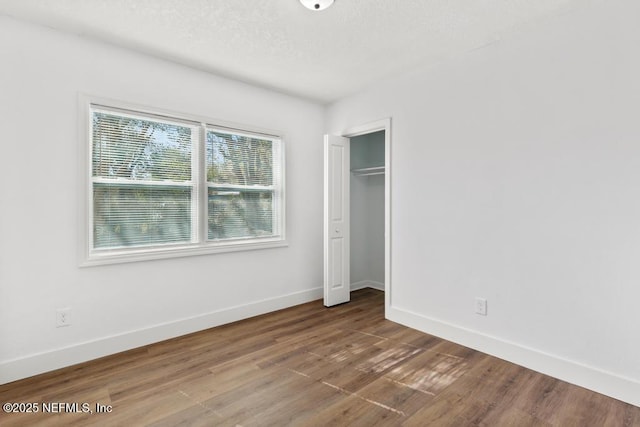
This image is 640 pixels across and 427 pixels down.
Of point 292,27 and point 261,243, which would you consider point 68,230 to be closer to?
point 261,243

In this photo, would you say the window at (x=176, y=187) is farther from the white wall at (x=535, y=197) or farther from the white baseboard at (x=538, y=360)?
the white baseboard at (x=538, y=360)

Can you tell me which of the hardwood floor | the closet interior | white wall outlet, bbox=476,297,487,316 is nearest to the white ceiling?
the closet interior

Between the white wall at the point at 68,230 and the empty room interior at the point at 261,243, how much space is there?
14 millimetres

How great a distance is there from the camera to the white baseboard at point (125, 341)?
94.7 inches

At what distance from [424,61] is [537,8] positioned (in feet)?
3.24

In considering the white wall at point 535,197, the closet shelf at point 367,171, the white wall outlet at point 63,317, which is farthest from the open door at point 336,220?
the white wall outlet at point 63,317

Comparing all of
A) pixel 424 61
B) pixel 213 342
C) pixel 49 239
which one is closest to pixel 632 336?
pixel 424 61

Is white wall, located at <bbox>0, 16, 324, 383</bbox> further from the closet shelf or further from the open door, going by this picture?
the closet shelf

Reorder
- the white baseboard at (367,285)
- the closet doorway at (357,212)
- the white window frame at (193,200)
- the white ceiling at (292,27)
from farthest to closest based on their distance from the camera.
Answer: the white baseboard at (367,285)
the closet doorway at (357,212)
the white window frame at (193,200)
the white ceiling at (292,27)

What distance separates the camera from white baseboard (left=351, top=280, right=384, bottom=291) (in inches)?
192

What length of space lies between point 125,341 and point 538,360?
3365 mm

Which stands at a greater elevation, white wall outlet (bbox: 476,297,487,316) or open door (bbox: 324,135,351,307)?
open door (bbox: 324,135,351,307)

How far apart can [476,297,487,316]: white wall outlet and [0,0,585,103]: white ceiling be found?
219 centimetres

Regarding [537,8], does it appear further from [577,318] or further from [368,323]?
[368,323]
